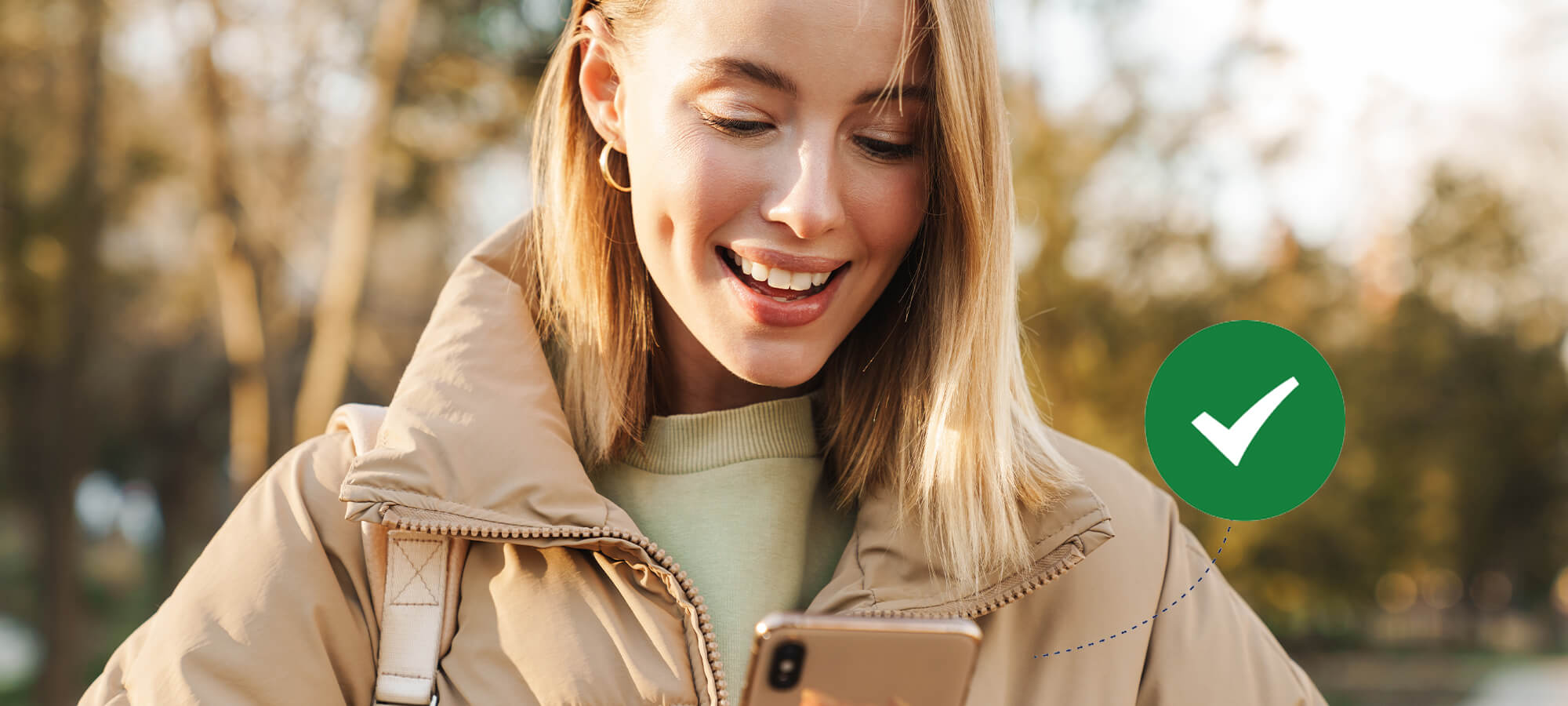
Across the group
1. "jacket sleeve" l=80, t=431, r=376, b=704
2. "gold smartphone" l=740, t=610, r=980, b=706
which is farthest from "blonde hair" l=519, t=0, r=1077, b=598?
"gold smartphone" l=740, t=610, r=980, b=706

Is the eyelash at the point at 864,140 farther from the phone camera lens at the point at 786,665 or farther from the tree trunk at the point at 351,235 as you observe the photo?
the tree trunk at the point at 351,235

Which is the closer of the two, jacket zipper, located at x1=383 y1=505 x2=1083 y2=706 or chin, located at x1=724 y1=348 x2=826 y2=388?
jacket zipper, located at x1=383 y1=505 x2=1083 y2=706

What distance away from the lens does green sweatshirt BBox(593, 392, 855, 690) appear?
6.21 feet

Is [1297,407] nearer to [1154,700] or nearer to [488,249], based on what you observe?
[1154,700]

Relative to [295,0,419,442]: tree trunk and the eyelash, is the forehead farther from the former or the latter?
[295,0,419,442]: tree trunk

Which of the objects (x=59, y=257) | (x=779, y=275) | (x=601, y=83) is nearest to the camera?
(x=779, y=275)

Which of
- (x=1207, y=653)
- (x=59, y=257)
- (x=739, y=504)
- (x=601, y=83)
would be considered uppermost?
(x=601, y=83)

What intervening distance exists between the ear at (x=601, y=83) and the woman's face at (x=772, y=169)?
86 mm

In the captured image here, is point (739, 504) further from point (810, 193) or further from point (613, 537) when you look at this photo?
point (810, 193)

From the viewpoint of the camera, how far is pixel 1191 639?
1.94 metres

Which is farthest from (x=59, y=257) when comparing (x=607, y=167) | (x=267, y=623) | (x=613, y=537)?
(x=613, y=537)

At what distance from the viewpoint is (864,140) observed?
1.79 metres

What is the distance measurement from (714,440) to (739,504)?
139 mm

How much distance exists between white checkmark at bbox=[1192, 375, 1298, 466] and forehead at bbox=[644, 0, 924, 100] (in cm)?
69
